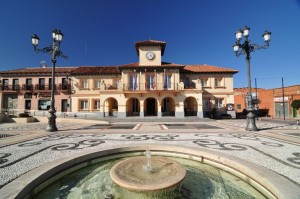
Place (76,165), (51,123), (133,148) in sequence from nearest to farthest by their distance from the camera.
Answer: (76,165) → (133,148) → (51,123)

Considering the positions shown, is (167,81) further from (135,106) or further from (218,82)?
(218,82)

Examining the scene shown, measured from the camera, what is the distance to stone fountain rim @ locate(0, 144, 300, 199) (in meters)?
2.99

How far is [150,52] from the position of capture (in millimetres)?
25688

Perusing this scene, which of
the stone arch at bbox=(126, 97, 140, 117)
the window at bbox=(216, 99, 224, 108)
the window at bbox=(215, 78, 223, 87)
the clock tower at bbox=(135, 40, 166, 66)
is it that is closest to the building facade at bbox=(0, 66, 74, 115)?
the stone arch at bbox=(126, 97, 140, 117)

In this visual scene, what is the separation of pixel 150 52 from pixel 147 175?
78.5 ft

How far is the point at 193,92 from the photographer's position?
24219 millimetres

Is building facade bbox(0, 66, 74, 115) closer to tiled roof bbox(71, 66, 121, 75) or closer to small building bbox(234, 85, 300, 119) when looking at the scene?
tiled roof bbox(71, 66, 121, 75)

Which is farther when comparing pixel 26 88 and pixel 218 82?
pixel 26 88

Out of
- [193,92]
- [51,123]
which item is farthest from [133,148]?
[193,92]

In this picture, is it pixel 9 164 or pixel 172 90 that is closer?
pixel 9 164

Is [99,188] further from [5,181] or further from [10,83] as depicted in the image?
[10,83]

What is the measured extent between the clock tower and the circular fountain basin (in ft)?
73.3

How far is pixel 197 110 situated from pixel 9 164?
76.2ft

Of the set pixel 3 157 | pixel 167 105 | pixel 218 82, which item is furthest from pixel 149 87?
pixel 3 157
